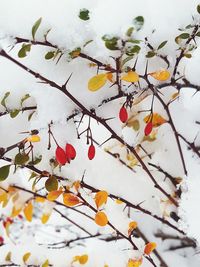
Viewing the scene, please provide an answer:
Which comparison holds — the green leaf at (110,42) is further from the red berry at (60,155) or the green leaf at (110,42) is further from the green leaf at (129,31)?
the red berry at (60,155)

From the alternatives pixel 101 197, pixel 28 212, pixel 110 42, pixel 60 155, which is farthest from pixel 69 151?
pixel 28 212

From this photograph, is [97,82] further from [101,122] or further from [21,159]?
[21,159]

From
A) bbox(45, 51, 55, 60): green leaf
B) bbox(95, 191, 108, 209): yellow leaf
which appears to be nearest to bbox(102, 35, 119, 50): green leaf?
bbox(45, 51, 55, 60): green leaf

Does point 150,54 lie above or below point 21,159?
above

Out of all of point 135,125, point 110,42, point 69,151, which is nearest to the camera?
point 110,42

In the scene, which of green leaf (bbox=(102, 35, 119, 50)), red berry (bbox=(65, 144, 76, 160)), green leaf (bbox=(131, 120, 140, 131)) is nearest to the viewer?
green leaf (bbox=(102, 35, 119, 50))

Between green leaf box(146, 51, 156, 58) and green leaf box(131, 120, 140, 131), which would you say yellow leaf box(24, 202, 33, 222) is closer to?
green leaf box(131, 120, 140, 131)

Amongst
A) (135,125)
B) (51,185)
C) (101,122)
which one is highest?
(135,125)

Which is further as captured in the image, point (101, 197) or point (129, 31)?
point (101, 197)

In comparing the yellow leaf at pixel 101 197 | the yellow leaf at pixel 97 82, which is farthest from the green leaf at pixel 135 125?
the yellow leaf at pixel 97 82

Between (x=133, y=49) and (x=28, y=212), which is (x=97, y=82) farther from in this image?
(x=28, y=212)

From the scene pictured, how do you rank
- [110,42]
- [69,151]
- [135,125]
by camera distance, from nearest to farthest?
[110,42] → [69,151] → [135,125]

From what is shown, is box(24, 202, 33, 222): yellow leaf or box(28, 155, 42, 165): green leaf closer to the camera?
box(28, 155, 42, 165): green leaf

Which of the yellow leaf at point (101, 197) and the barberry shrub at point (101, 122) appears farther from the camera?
the yellow leaf at point (101, 197)
